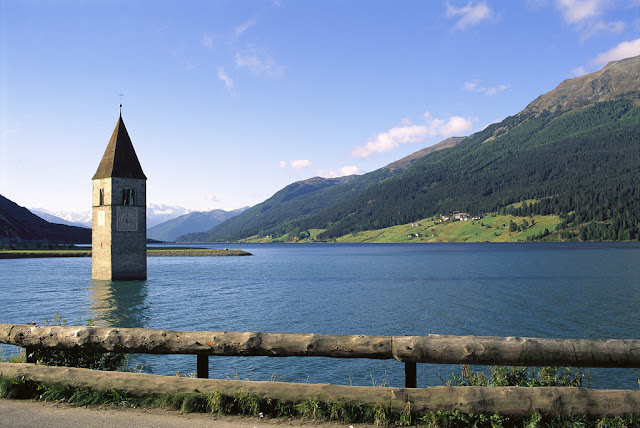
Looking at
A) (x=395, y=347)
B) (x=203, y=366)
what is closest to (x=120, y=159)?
(x=203, y=366)

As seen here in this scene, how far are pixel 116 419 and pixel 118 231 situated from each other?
59.2 metres

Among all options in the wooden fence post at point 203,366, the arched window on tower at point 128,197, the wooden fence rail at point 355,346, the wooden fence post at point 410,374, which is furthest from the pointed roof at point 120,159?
the wooden fence post at point 410,374

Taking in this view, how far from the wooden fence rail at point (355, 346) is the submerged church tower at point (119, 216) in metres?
56.5

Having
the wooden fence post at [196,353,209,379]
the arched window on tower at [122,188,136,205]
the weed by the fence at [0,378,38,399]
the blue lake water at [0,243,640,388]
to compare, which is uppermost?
the arched window on tower at [122,188,136,205]

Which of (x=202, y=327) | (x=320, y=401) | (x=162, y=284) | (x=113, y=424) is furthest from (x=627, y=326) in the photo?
(x=162, y=284)

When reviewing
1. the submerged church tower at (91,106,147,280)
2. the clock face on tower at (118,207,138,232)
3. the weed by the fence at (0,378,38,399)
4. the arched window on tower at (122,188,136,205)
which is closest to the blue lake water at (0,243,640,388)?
the submerged church tower at (91,106,147,280)

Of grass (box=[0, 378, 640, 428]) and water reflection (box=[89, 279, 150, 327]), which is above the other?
grass (box=[0, 378, 640, 428])

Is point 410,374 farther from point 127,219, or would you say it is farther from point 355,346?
point 127,219

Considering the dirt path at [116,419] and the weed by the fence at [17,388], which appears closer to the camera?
the dirt path at [116,419]

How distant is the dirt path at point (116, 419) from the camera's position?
8.39m

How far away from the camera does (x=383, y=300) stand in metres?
48.8

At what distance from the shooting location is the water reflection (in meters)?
36.7

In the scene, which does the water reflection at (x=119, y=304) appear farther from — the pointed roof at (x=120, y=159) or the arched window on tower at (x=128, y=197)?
the pointed roof at (x=120, y=159)

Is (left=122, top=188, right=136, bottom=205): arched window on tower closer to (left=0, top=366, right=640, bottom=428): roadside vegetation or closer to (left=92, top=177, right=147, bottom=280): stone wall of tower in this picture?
(left=92, top=177, right=147, bottom=280): stone wall of tower
